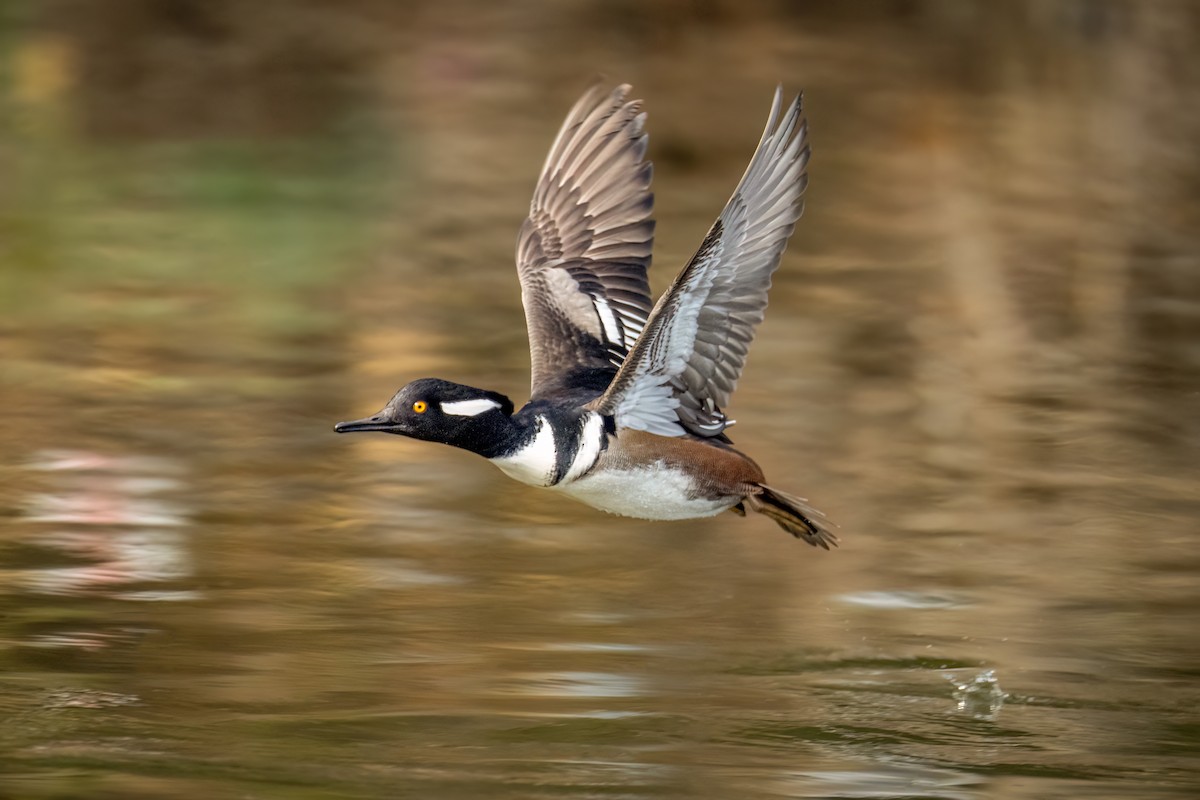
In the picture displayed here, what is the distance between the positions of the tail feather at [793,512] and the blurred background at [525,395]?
0.53 metres

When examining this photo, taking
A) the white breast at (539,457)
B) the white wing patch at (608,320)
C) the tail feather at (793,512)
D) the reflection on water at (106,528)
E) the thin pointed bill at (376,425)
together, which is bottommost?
the reflection on water at (106,528)

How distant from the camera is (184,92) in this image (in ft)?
60.2

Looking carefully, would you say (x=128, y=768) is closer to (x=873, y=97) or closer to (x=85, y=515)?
(x=85, y=515)

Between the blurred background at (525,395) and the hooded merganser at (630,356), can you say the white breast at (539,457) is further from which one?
the blurred background at (525,395)

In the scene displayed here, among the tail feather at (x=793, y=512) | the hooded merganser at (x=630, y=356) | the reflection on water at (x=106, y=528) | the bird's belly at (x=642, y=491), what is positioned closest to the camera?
the hooded merganser at (x=630, y=356)

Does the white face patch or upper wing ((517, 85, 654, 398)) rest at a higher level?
upper wing ((517, 85, 654, 398))

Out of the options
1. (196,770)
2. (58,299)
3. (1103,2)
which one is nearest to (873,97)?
(1103,2)

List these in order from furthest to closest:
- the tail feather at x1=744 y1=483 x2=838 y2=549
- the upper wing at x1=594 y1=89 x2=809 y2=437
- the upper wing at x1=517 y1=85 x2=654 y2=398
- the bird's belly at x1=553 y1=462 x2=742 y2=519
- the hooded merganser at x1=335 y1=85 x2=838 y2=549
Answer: the upper wing at x1=517 y1=85 x2=654 y2=398, the tail feather at x1=744 y1=483 x2=838 y2=549, the bird's belly at x1=553 y1=462 x2=742 y2=519, the hooded merganser at x1=335 y1=85 x2=838 y2=549, the upper wing at x1=594 y1=89 x2=809 y2=437

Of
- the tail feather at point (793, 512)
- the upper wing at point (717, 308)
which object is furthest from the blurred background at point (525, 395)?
the upper wing at point (717, 308)

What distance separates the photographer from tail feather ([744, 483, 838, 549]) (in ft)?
24.5

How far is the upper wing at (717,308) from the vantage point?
6.65 m

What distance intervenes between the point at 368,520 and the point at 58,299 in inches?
173

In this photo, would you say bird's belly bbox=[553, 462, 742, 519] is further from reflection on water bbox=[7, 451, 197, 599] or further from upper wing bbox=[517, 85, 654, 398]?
reflection on water bbox=[7, 451, 197, 599]

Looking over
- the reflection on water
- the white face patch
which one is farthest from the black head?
the reflection on water
